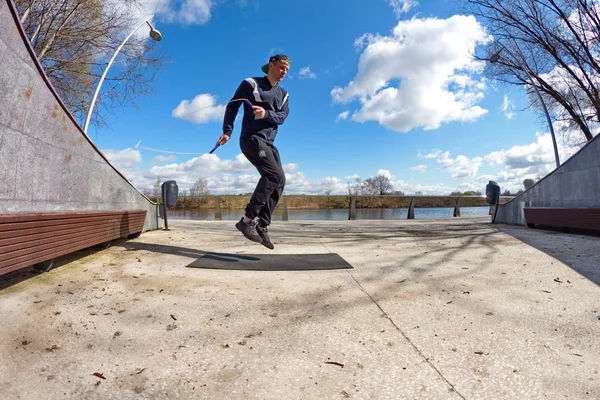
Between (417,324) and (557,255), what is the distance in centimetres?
308

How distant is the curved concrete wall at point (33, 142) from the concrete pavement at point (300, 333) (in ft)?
2.40

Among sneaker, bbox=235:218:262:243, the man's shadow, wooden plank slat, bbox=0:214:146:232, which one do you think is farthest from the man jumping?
wooden plank slat, bbox=0:214:146:232

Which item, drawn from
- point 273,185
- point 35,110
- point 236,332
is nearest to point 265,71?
point 273,185

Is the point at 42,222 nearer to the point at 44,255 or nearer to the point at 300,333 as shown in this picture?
the point at 44,255

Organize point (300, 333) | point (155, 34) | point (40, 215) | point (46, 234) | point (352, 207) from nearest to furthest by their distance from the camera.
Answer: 1. point (300, 333)
2. point (40, 215)
3. point (46, 234)
4. point (155, 34)
5. point (352, 207)

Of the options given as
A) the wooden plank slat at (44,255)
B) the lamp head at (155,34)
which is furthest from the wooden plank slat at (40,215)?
the lamp head at (155,34)

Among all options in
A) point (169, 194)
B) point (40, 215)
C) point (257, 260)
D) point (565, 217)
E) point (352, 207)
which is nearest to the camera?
point (40, 215)

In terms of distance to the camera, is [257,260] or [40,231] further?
[257,260]

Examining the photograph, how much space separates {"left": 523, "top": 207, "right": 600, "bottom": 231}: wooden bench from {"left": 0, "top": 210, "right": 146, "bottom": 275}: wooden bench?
7.55m

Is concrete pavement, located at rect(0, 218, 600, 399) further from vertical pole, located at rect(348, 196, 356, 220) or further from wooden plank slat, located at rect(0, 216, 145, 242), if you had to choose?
vertical pole, located at rect(348, 196, 356, 220)

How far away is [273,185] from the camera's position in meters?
3.66

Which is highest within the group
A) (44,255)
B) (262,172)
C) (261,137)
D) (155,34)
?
(155,34)

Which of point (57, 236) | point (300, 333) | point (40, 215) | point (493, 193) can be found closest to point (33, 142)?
point (40, 215)

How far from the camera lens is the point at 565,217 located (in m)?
5.95
